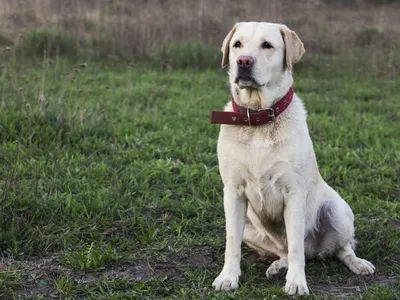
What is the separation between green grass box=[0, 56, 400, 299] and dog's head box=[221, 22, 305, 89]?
1.18 m

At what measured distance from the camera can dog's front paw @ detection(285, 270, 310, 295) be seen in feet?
10.5

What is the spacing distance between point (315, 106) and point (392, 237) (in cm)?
349

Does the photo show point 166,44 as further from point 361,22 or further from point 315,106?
point 361,22

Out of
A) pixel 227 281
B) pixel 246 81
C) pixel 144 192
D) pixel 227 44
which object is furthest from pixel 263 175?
pixel 144 192

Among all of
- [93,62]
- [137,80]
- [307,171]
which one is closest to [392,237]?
[307,171]

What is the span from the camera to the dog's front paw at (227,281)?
3320 mm

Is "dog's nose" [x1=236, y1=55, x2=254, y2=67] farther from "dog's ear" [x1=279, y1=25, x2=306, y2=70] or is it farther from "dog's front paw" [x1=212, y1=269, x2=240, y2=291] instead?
"dog's front paw" [x1=212, y1=269, x2=240, y2=291]

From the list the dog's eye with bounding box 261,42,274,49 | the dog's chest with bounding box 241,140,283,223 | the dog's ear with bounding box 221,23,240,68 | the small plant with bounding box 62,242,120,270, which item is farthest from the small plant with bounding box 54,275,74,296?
the dog's eye with bounding box 261,42,274,49

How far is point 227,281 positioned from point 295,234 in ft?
1.52

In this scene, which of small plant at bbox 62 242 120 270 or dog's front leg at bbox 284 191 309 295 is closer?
dog's front leg at bbox 284 191 309 295

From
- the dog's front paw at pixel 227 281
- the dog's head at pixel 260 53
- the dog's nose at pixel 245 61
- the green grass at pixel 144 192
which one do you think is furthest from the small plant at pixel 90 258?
the dog's nose at pixel 245 61

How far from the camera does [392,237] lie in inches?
161

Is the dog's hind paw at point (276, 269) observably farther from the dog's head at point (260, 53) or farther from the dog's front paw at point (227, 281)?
the dog's head at point (260, 53)

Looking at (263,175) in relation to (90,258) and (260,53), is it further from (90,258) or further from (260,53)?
(90,258)
